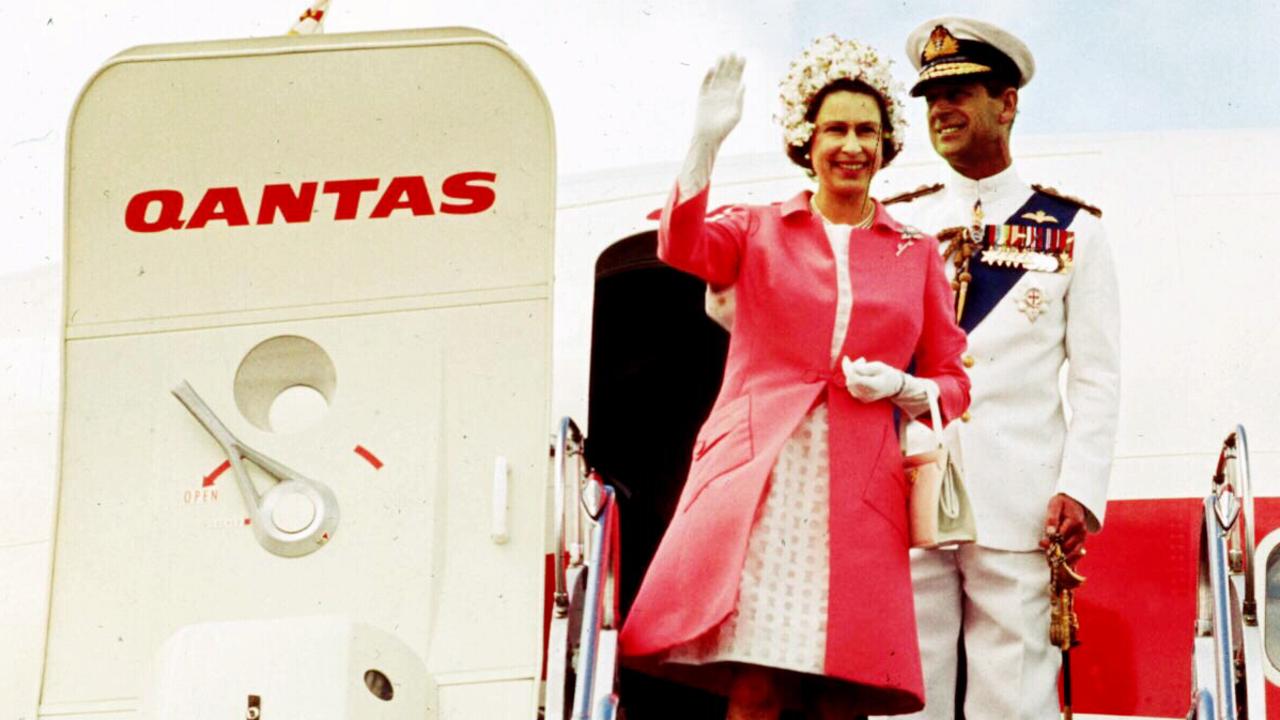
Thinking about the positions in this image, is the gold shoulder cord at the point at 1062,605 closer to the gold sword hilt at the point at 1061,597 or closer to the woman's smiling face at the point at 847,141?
the gold sword hilt at the point at 1061,597

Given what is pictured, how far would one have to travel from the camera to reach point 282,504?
464 centimetres

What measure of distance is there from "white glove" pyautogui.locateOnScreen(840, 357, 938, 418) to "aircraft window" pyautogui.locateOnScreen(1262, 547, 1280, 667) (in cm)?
195

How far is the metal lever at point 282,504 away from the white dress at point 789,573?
934 millimetres

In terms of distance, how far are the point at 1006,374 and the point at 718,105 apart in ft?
5.41

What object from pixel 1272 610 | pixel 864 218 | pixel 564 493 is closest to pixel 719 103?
pixel 864 218

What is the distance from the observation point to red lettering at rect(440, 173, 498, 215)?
4762 millimetres

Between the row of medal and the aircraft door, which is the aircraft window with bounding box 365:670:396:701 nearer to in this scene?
the aircraft door

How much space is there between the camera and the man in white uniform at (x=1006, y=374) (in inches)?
202

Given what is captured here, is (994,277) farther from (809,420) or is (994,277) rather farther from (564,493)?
(564,493)

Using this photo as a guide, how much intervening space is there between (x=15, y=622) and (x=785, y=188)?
312cm

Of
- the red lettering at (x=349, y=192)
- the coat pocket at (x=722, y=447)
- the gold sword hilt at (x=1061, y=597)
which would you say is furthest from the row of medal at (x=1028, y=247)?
the red lettering at (x=349, y=192)

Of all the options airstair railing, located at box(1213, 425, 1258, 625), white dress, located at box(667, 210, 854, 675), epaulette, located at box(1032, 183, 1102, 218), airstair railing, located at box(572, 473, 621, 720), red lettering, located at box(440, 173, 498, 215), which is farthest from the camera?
epaulette, located at box(1032, 183, 1102, 218)

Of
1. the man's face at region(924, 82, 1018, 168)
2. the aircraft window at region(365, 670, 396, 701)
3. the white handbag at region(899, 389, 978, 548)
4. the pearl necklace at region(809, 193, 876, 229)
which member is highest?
the man's face at region(924, 82, 1018, 168)

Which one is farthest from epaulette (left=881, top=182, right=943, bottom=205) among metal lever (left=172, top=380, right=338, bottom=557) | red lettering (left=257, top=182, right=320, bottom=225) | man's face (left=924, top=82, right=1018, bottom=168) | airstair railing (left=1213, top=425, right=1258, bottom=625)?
metal lever (left=172, top=380, right=338, bottom=557)
